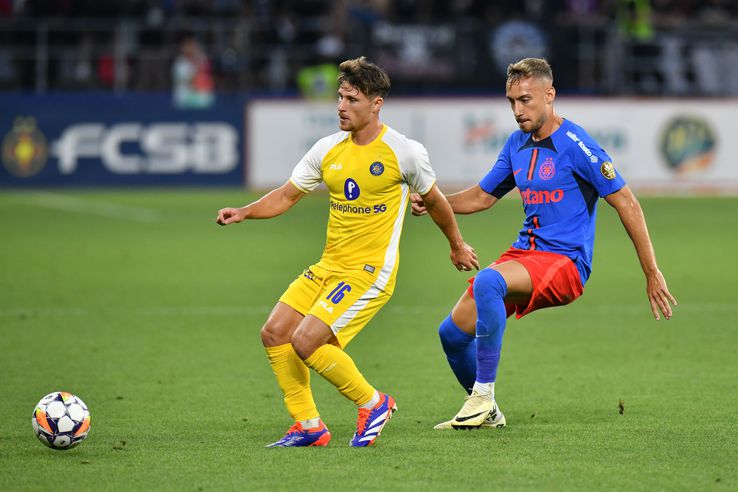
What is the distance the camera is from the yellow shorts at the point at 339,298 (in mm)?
6500

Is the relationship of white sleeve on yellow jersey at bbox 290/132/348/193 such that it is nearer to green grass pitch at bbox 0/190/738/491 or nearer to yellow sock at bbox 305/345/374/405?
yellow sock at bbox 305/345/374/405

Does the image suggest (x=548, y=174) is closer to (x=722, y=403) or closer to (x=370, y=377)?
(x=722, y=403)

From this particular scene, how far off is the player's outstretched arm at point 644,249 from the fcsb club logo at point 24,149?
60.3ft

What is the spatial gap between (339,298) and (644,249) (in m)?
1.60

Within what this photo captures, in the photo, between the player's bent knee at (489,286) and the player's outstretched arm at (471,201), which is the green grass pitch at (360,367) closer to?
the player's bent knee at (489,286)

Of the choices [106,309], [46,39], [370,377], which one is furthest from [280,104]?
[370,377]

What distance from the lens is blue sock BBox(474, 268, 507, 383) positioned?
667 centimetres

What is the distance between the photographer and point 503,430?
6816 mm

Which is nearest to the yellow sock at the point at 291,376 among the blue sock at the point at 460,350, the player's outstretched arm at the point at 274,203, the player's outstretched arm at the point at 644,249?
the player's outstretched arm at the point at 274,203

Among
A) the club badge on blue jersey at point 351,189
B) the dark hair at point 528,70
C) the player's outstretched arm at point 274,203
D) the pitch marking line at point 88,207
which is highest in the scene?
the dark hair at point 528,70

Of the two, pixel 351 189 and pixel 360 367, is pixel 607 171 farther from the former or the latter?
pixel 360 367

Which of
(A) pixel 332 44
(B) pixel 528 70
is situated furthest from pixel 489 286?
(A) pixel 332 44

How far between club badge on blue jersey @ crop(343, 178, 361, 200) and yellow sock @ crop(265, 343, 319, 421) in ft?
2.68

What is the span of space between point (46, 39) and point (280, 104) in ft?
14.6
